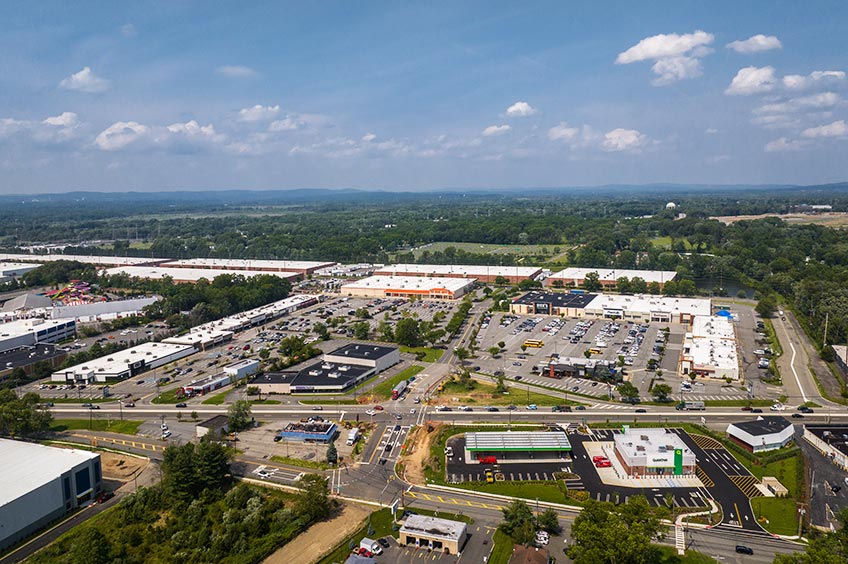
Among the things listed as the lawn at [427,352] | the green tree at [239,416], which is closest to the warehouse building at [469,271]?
the lawn at [427,352]

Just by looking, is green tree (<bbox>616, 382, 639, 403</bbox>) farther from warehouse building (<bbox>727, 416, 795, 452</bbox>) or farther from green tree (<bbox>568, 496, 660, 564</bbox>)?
green tree (<bbox>568, 496, 660, 564</bbox>)

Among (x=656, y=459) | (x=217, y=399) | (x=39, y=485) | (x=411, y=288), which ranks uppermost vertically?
(x=411, y=288)

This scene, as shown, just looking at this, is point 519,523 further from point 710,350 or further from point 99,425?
point 710,350

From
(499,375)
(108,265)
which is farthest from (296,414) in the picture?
(108,265)

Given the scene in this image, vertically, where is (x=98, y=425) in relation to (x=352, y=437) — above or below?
below

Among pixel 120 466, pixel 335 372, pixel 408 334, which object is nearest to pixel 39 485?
pixel 120 466

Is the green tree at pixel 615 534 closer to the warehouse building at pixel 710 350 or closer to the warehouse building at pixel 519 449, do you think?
the warehouse building at pixel 519 449
